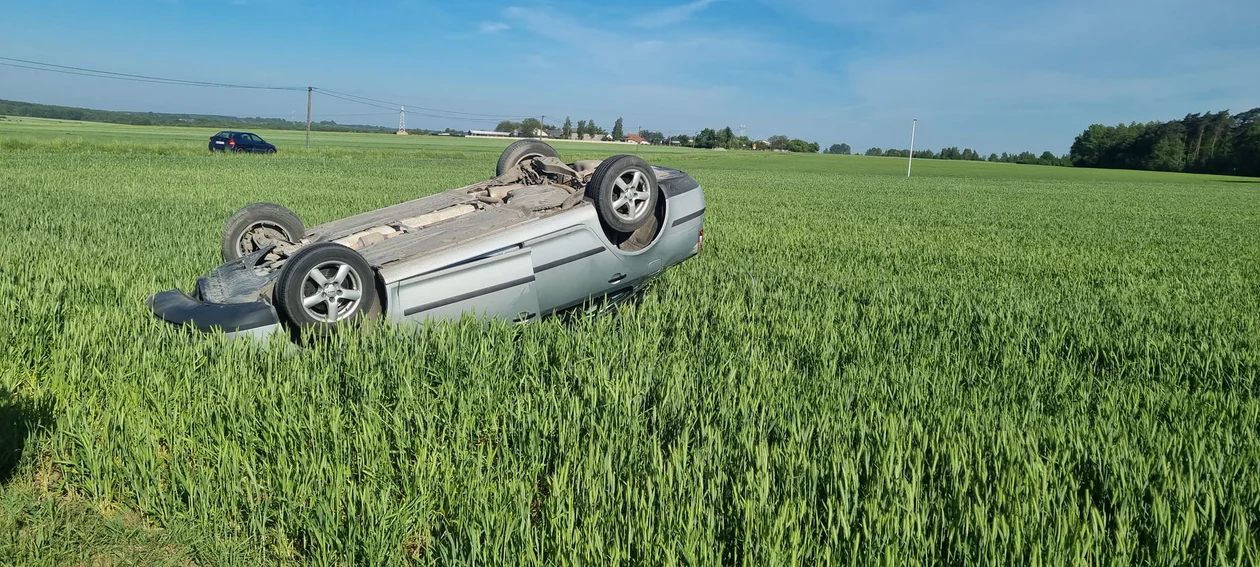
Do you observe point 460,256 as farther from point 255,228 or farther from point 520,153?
point 255,228

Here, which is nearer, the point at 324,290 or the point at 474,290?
the point at 324,290

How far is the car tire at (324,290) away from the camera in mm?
4430

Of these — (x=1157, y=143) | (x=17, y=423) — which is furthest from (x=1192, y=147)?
(x=17, y=423)

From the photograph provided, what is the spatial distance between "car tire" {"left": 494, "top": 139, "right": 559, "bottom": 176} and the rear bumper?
2.59 meters

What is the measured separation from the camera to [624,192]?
5.46 metres

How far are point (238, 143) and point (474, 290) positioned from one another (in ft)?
140

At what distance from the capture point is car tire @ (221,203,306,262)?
613 cm

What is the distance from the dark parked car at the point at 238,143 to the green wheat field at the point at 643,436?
127 ft

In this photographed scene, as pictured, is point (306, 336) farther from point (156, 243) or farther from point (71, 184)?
point (71, 184)

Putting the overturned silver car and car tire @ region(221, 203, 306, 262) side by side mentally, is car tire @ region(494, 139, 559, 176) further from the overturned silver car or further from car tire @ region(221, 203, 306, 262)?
car tire @ region(221, 203, 306, 262)

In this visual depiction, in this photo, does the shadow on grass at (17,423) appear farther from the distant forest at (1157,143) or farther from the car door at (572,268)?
the distant forest at (1157,143)

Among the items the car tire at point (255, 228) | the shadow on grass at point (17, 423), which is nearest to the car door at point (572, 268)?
the car tire at point (255, 228)

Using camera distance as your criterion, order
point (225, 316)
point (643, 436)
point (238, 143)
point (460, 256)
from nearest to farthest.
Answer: point (643, 436) < point (225, 316) < point (460, 256) < point (238, 143)

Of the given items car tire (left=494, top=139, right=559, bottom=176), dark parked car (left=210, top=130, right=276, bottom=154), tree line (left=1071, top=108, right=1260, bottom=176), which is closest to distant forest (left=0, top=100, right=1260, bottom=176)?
tree line (left=1071, top=108, right=1260, bottom=176)
